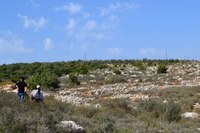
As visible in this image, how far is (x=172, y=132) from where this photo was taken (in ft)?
55.9

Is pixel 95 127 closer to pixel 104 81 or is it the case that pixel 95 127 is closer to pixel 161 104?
pixel 161 104

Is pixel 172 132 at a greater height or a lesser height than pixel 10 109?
lesser

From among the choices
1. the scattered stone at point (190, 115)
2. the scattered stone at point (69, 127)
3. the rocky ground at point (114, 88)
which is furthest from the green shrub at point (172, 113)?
the scattered stone at point (69, 127)

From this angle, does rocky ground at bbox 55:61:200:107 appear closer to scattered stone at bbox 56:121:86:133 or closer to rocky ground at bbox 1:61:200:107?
rocky ground at bbox 1:61:200:107

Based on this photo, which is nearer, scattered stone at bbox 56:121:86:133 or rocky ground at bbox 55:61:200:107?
scattered stone at bbox 56:121:86:133

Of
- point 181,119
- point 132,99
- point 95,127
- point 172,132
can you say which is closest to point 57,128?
point 95,127

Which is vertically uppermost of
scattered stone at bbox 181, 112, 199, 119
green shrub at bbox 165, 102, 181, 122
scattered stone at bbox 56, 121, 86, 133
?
scattered stone at bbox 56, 121, 86, 133

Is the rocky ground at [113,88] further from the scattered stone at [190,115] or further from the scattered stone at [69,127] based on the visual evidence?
the scattered stone at [69,127]

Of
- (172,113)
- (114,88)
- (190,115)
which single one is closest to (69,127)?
(172,113)

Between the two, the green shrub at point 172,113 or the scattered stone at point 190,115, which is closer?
the green shrub at point 172,113

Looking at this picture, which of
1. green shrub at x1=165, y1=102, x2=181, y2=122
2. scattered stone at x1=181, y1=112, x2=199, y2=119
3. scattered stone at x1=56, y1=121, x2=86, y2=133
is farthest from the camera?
scattered stone at x1=181, y1=112, x2=199, y2=119

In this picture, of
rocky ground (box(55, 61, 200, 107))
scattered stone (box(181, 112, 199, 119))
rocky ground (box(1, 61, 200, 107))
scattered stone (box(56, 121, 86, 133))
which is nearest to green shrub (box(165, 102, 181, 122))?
scattered stone (box(181, 112, 199, 119))

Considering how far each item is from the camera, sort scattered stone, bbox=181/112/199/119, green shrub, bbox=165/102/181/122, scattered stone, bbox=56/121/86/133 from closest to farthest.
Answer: scattered stone, bbox=56/121/86/133 → green shrub, bbox=165/102/181/122 → scattered stone, bbox=181/112/199/119

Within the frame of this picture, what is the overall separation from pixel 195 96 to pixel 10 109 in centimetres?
1727
